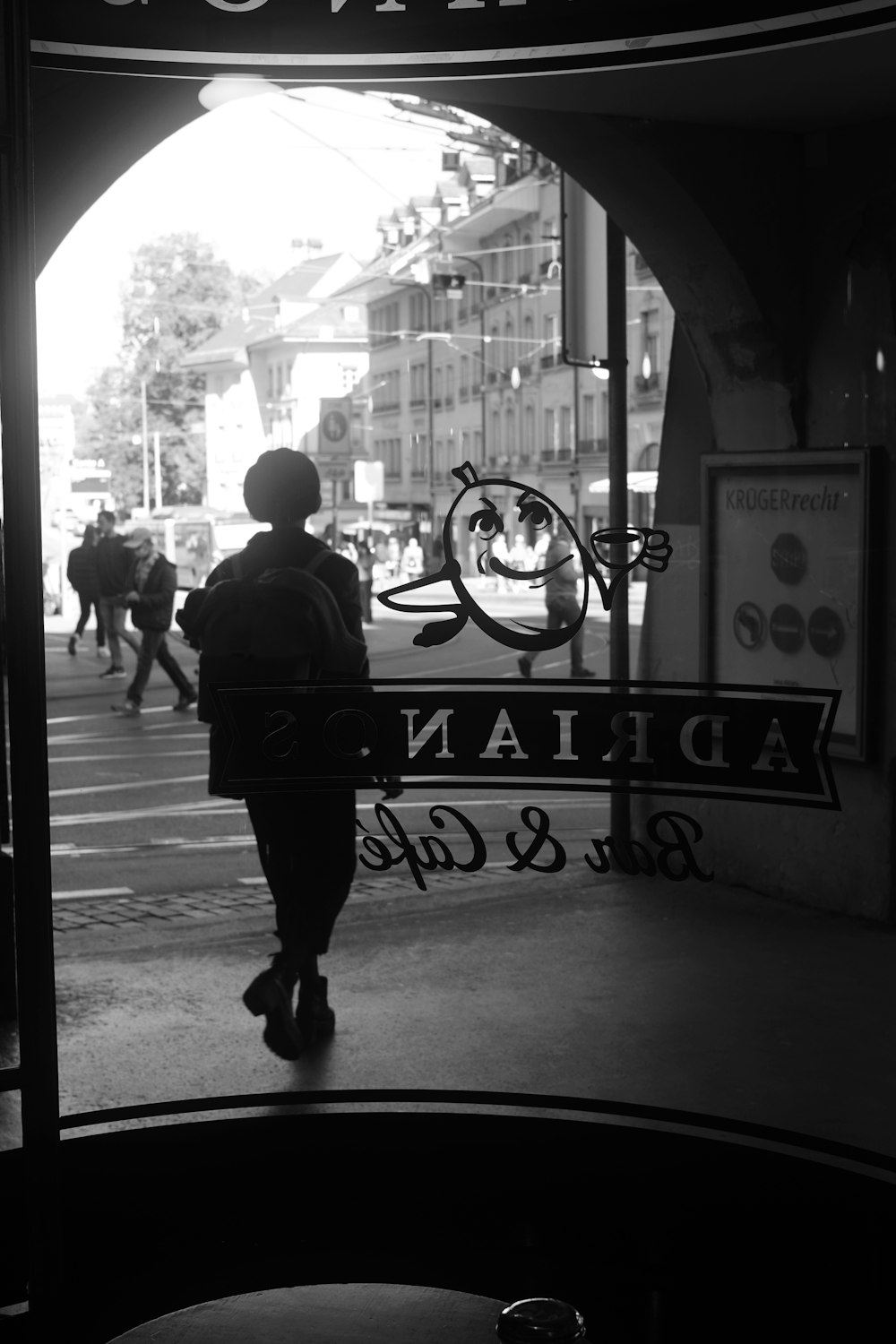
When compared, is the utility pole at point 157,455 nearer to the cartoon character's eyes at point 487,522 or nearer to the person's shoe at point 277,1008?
the cartoon character's eyes at point 487,522

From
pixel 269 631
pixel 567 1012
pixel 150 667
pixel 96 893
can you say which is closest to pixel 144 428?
pixel 269 631

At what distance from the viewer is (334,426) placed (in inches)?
181

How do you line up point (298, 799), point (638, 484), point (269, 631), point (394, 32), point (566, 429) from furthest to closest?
point (566, 429) < point (638, 484) < point (269, 631) < point (298, 799) < point (394, 32)

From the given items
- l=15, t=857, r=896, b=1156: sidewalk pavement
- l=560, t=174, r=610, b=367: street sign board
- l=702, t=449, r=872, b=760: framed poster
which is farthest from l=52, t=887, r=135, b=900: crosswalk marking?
l=702, t=449, r=872, b=760: framed poster

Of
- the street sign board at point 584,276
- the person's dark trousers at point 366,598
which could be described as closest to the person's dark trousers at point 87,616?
the street sign board at point 584,276

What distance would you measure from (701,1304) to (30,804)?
5.69 ft

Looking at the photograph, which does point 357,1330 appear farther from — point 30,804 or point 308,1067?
point 308,1067

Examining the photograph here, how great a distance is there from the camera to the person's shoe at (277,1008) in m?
4.89

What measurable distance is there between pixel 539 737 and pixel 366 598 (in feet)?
A: 2.86

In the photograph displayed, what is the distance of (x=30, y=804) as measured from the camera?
3.07m

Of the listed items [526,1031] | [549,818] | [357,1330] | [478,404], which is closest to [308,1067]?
[526,1031]

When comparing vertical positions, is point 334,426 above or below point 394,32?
below

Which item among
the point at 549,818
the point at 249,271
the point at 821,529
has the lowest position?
the point at 549,818

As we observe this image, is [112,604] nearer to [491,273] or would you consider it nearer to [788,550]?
[491,273]
